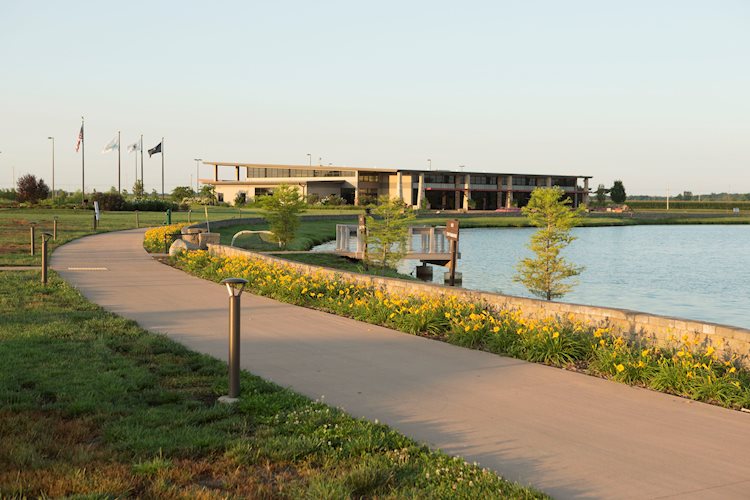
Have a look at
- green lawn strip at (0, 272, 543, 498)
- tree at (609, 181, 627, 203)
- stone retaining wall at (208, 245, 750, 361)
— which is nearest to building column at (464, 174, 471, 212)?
tree at (609, 181, 627, 203)

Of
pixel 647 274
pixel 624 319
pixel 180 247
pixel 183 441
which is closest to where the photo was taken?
pixel 183 441

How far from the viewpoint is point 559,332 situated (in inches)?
359

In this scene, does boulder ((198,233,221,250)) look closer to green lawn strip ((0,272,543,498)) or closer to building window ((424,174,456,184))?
green lawn strip ((0,272,543,498))

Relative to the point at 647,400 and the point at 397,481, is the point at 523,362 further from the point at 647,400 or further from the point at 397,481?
the point at 397,481

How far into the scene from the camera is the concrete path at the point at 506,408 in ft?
16.8

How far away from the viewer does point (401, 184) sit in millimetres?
94625

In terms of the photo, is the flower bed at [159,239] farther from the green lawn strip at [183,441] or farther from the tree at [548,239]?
the green lawn strip at [183,441]

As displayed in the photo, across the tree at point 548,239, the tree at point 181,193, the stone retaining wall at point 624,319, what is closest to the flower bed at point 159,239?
the tree at point 548,239

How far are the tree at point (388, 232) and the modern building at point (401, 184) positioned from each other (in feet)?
206

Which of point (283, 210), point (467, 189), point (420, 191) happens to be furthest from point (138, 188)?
point (283, 210)

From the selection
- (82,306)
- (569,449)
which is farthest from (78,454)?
(82,306)

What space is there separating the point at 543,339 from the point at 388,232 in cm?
1868

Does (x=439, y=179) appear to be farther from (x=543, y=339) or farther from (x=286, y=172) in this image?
(x=543, y=339)

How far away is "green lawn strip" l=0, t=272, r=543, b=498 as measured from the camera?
466cm
